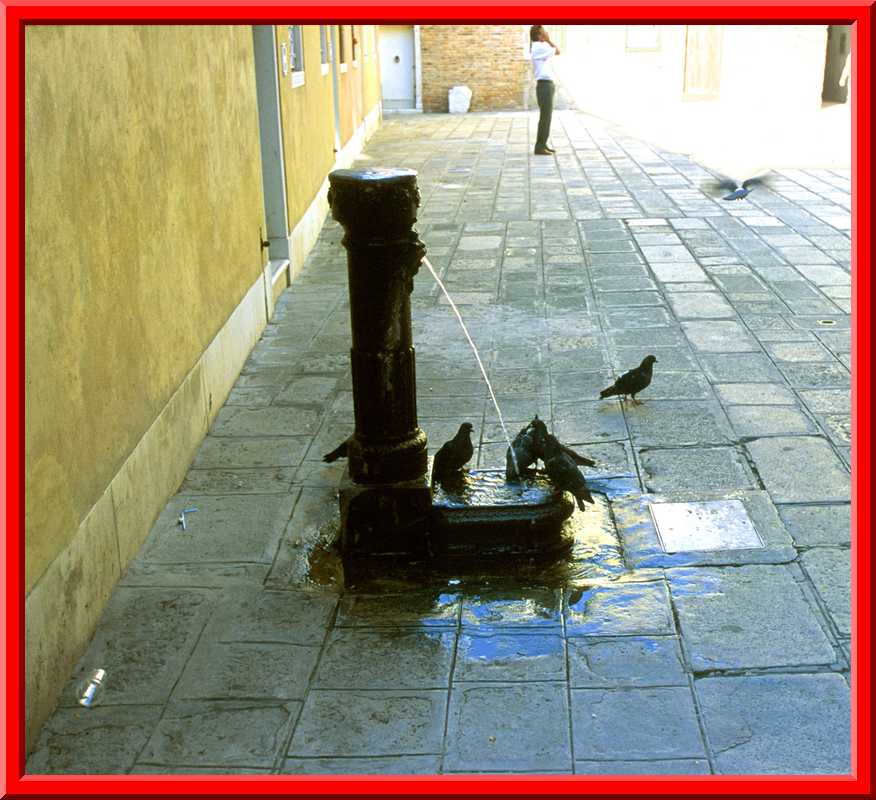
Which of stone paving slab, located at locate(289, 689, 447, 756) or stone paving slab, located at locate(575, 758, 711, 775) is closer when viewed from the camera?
stone paving slab, located at locate(575, 758, 711, 775)

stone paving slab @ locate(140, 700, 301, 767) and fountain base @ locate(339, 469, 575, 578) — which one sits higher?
fountain base @ locate(339, 469, 575, 578)

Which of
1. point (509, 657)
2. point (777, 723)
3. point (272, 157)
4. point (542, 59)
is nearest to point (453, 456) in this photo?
point (509, 657)

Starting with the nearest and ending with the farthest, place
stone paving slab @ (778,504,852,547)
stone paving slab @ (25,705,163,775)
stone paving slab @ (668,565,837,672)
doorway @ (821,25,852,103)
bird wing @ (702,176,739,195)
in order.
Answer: stone paving slab @ (25,705,163,775)
stone paving slab @ (668,565,837,672)
stone paving slab @ (778,504,852,547)
bird wing @ (702,176,739,195)
doorway @ (821,25,852,103)

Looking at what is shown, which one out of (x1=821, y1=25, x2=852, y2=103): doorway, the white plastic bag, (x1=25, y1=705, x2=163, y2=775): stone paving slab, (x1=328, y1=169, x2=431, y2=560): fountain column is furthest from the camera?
the white plastic bag

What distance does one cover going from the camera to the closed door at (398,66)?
2941cm

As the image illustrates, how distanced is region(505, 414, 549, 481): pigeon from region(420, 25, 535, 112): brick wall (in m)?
25.5

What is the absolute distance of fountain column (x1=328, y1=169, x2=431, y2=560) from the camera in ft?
14.7

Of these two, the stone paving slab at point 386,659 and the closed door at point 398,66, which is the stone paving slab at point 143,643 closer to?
the stone paving slab at point 386,659

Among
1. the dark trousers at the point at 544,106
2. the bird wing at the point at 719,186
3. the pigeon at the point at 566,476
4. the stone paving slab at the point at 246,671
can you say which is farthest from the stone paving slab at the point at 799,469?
the dark trousers at the point at 544,106

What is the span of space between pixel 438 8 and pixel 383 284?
2000mm

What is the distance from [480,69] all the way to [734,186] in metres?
16.8

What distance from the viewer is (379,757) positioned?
3424 mm

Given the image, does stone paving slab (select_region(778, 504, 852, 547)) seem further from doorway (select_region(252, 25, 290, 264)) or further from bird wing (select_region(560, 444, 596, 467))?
doorway (select_region(252, 25, 290, 264))

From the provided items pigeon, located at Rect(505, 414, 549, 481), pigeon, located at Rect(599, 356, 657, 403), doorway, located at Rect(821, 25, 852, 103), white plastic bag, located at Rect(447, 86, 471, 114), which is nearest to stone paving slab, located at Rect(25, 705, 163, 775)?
pigeon, located at Rect(505, 414, 549, 481)
